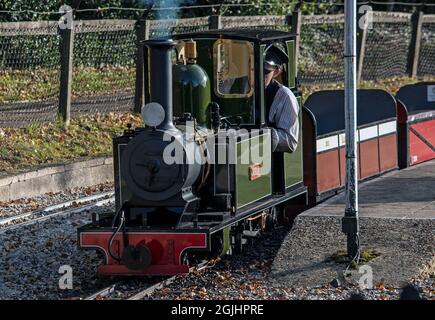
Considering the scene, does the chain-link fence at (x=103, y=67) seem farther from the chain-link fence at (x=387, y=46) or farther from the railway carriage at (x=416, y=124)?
the chain-link fence at (x=387, y=46)

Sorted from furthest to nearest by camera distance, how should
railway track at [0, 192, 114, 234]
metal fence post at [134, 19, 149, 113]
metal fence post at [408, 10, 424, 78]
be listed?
1. metal fence post at [408, 10, 424, 78]
2. metal fence post at [134, 19, 149, 113]
3. railway track at [0, 192, 114, 234]

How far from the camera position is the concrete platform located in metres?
9.24

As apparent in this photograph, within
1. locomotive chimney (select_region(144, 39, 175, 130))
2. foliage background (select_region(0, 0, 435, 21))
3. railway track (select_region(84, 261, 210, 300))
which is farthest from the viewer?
foliage background (select_region(0, 0, 435, 21))

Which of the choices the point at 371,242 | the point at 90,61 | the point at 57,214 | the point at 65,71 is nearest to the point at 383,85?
the point at 90,61

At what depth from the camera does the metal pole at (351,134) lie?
369 inches

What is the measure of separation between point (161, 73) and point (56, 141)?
6.41 metres

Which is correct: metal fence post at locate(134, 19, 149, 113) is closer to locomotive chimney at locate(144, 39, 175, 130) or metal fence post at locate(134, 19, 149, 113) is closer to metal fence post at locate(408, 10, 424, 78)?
locomotive chimney at locate(144, 39, 175, 130)

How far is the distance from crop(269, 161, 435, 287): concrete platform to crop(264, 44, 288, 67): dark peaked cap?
4.90 feet

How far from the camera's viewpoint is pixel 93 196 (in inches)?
526

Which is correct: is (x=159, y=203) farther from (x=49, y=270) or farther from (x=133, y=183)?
(x=49, y=270)

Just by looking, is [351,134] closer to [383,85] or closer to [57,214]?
[57,214]

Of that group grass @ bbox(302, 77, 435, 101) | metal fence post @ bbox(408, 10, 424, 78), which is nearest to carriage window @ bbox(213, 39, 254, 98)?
grass @ bbox(302, 77, 435, 101)

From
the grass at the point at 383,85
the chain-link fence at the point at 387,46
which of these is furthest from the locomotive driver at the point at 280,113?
the chain-link fence at the point at 387,46

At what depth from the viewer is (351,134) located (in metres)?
9.58
